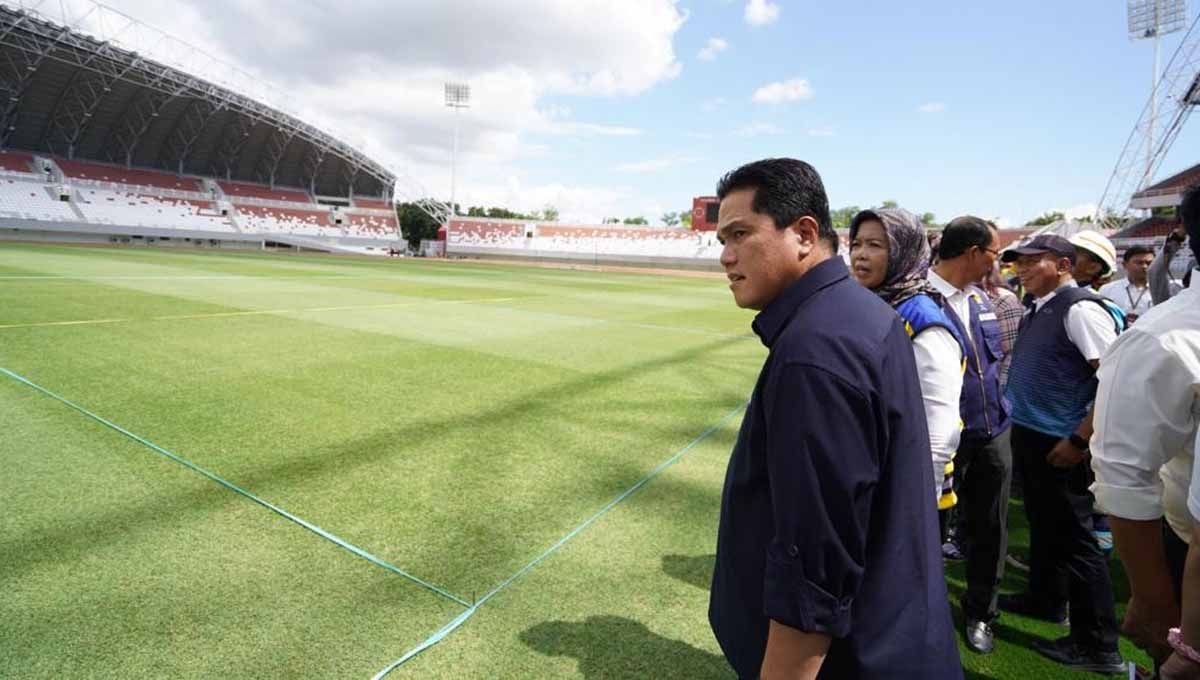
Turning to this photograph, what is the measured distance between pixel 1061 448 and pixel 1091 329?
0.66 m

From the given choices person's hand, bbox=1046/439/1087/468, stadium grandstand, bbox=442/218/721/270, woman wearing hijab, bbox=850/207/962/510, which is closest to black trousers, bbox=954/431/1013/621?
person's hand, bbox=1046/439/1087/468

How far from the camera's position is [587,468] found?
4.80 m

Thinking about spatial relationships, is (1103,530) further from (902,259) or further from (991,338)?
(902,259)

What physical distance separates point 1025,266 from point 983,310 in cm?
55

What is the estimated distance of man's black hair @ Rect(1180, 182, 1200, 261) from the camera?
1536 mm

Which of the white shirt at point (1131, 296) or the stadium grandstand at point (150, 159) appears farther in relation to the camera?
the stadium grandstand at point (150, 159)

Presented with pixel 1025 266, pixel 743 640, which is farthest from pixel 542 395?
pixel 743 640

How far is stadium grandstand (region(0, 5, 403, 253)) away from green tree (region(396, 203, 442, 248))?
5.08m

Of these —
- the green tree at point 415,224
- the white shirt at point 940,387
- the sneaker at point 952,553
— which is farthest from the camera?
the green tree at point 415,224

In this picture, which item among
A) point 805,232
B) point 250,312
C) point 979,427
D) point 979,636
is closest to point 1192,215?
point 805,232

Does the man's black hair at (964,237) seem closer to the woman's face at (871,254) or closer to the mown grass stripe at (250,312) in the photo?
the woman's face at (871,254)

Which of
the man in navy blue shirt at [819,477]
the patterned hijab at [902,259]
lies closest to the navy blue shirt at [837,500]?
the man in navy blue shirt at [819,477]

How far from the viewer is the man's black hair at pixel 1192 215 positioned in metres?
1.54

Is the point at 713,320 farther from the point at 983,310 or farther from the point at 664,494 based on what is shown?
the point at 983,310
